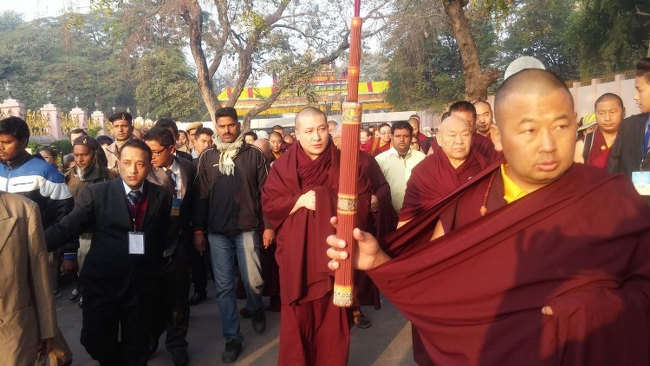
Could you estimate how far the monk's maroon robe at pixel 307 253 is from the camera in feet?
10.8

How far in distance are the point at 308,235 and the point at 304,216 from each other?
4.9 inches

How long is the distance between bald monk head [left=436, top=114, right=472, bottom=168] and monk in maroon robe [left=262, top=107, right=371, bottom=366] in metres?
0.73

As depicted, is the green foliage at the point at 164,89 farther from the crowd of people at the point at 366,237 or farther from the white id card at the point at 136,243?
the white id card at the point at 136,243

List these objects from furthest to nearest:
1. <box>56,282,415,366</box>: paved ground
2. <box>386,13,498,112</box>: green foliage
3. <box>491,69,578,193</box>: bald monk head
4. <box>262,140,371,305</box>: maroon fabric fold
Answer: <box>386,13,498,112</box>: green foliage < <box>56,282,415,366</box>: paved ground < <box>262,140,371,305</box>: maroon fabric fold < <box>491,69,578,193</box>: bald monk head

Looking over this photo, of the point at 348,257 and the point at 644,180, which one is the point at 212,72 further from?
the point at 348,257

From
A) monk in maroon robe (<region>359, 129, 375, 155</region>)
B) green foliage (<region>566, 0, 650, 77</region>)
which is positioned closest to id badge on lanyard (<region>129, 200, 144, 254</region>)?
monk in maroon robe (<region>359, 129, 375, 155</region>)

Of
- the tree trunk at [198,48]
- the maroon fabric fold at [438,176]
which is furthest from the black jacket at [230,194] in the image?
the tree trunk at [198,48]

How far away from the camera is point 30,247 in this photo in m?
2.45

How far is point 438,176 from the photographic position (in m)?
3.76

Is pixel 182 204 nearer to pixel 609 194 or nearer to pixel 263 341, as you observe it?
pixel 263 341

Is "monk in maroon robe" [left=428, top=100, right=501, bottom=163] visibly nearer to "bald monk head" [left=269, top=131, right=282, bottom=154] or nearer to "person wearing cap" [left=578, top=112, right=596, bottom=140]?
"person wearing cap" [left=578, top=112, right=596, bottom=140]

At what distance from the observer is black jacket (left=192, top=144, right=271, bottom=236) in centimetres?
430

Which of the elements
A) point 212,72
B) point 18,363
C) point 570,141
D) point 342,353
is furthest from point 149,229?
point 212,72

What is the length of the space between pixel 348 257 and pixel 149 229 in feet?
6.63
